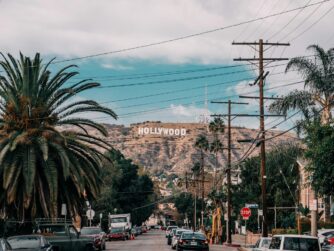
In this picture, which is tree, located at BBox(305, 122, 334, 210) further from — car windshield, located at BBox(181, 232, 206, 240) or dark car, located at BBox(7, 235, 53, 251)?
dark car, located at BBox(7, 235, 53, 251)

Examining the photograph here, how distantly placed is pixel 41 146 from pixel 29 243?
17485 millimetres

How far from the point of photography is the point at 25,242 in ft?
75.6

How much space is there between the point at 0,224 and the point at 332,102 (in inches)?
971

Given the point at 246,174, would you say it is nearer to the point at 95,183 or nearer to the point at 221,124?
the point at 221,124

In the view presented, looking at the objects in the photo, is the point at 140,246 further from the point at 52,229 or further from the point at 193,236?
the point at 52,229

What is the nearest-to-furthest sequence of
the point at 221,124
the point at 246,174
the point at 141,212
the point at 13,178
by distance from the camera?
the point at 13,178 → the point at 246,174 → the point at 221,124 → the point at 141,212

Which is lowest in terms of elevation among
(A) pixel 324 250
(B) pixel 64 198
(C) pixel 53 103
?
(A) pixel 324 250

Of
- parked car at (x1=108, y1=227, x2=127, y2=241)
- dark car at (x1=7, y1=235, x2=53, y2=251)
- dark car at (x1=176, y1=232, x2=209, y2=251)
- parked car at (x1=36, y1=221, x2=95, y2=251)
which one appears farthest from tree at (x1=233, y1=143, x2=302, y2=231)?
dark car at (x1=7, y1=235, x2=53, y2=251)

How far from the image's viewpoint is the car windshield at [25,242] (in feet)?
74.7

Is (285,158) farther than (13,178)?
Yes

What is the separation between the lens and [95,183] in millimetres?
44156

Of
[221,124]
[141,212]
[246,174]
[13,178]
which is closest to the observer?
[13,178]

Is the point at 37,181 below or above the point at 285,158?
below

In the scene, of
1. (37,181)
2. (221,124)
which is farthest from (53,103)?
(221,124)
